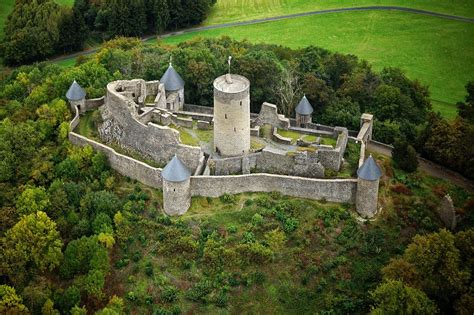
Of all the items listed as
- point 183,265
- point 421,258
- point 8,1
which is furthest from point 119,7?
point 421,258

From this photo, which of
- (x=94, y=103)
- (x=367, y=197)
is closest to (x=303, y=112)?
(x=367, y=197)

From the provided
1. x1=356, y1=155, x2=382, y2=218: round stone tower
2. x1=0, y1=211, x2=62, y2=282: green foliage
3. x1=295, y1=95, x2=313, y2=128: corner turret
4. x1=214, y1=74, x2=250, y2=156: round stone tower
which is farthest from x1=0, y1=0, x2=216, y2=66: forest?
x1=356, y1=155, x2=382, y2=218: round stone tower

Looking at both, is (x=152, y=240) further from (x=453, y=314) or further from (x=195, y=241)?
(x=453, y=314)

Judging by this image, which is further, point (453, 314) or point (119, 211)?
point (119, 211)

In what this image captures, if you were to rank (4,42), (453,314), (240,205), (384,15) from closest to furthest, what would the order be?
(453,314)
(240,205)
(4,42)
(384,15)

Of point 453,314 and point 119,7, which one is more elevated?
point 119,7

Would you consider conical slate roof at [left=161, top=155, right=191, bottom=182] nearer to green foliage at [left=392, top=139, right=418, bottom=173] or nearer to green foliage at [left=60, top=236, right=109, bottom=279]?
green foliage at [left=60, top=236, right=109, bottom=279]
